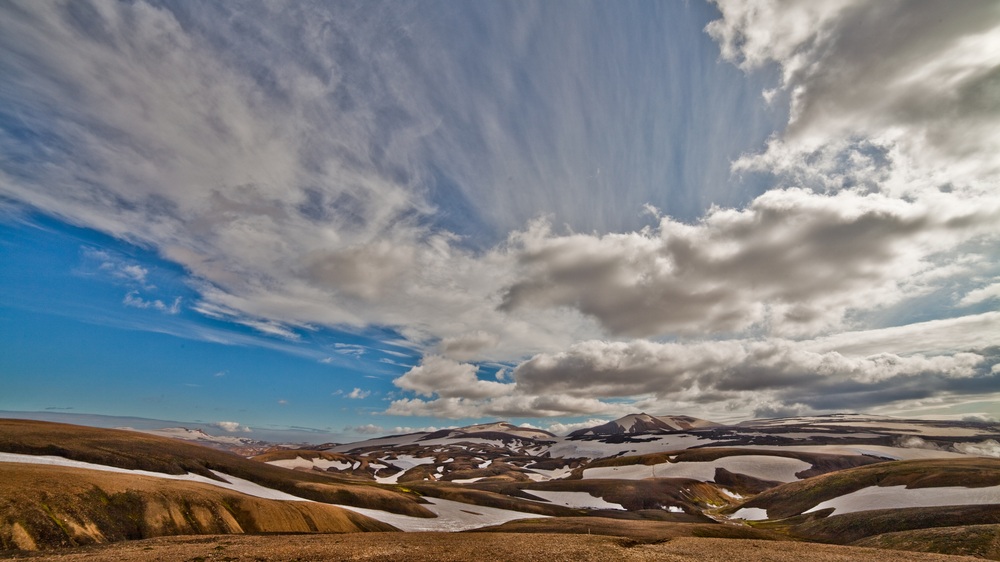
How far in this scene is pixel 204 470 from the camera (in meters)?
83.6

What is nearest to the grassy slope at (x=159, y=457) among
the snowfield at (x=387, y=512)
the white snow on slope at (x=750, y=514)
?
the snowfield at (x=387, y=512)

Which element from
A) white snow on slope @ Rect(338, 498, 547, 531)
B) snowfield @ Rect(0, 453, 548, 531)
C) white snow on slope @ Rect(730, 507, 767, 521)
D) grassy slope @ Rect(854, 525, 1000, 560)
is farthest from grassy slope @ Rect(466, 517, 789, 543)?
white snow on slope @ Rect(730, 507, 767, 521)

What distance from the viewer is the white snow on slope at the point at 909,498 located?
6800 cm

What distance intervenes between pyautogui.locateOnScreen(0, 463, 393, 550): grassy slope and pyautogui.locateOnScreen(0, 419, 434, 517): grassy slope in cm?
2090

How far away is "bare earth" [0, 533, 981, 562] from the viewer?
121 ft

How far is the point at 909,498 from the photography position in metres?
78.7

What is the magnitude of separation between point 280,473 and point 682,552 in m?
90.1

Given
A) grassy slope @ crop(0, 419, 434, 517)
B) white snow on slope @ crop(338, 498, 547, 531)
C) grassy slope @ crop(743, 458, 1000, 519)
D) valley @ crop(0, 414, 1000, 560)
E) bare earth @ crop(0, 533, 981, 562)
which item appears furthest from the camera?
grassy slope @ crop(743, 458, 1000, 519)

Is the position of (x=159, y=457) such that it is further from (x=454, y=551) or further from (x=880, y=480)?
(x=880, y=480)

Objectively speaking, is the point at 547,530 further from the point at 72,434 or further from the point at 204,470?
the point at 72,434

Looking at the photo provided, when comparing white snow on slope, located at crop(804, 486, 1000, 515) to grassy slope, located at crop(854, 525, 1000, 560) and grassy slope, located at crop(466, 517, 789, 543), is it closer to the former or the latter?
grassy slope, located at crop(854, 525, 1000, 560)

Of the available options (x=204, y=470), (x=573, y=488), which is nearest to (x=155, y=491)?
(x=204, y=470)

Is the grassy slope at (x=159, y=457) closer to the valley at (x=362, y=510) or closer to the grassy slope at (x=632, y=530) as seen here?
the valley at (x=362, y=510)

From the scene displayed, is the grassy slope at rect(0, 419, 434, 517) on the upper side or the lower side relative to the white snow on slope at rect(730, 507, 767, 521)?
upper
